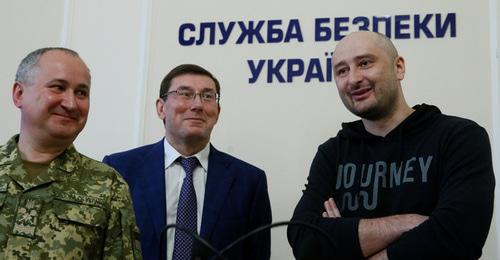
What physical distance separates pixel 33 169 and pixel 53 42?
2.14 m

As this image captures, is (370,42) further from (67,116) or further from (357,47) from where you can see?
(67,116)

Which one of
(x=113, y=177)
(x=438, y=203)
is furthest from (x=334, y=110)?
(x=113, y=177)

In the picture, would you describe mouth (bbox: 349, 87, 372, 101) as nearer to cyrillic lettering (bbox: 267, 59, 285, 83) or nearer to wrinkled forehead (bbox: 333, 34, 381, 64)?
wrinkled forehead (bbox: 333, 34, 381, 64)

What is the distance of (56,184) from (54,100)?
249mm

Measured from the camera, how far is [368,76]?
7.01 ft

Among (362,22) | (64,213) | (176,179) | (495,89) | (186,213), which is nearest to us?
(64,213)

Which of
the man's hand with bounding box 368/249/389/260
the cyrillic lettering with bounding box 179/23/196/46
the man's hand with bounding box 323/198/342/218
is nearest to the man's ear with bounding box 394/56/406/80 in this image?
the man's hand with bounding box 323/198/342/218

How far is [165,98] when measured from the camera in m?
2.74

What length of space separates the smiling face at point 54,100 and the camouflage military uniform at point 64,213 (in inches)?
3.6

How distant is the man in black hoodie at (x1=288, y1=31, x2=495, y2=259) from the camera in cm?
181

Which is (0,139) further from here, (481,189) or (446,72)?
(481,189)

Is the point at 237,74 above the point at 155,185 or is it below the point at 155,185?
above

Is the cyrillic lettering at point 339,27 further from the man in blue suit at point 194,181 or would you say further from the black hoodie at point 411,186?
the black hoodie at point 411,186

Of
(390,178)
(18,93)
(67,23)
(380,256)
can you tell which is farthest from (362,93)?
(67,23)
